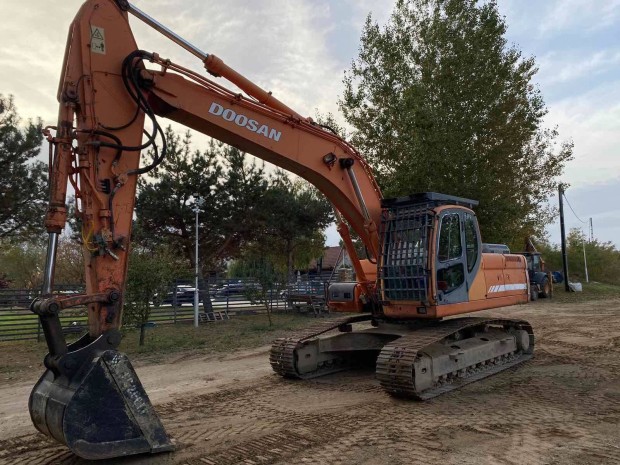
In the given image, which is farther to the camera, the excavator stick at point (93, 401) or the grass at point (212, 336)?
the grass at point (212, 336)

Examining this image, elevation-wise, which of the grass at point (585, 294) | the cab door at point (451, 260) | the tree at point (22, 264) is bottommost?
the grass at point (585, 294)

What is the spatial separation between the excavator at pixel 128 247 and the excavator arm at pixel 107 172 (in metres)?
0.01

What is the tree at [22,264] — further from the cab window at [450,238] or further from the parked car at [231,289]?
the cab window at [450,238]

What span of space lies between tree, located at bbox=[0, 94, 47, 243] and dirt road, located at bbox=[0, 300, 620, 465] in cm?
953

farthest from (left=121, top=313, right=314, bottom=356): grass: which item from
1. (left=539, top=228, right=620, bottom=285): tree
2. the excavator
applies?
(left=539, top=228, right=620, bottom=285): tree

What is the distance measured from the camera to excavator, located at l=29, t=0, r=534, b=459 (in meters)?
4.56

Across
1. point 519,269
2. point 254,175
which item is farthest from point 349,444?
point 254,175

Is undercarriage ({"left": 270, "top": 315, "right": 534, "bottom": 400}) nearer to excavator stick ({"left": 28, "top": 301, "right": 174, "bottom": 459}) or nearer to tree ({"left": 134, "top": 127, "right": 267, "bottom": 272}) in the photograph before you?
excavator stick ({"left": 28, "top": 301, "right": 174, "bottom": 459})

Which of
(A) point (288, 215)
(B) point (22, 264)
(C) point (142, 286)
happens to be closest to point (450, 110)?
(A) point (288, 215)

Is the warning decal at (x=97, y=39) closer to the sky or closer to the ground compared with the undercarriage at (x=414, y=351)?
closer to the sky

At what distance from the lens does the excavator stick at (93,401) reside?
14.1 feet

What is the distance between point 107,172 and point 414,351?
4.16m

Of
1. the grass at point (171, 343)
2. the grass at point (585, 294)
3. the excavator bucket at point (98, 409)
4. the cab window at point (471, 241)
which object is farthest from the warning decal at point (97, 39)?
the grass at point (585, 294)

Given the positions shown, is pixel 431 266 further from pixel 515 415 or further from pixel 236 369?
pixel 236 369
